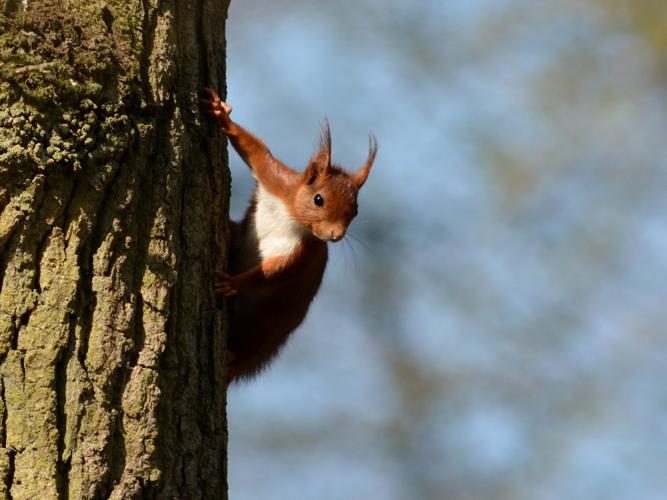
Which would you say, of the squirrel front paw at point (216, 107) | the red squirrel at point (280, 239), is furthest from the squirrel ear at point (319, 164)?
the squirrel front paw at point (216, 107)

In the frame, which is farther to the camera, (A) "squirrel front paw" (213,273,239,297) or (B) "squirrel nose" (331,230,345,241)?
(B) "squirrel nose" (331,230,345,241)

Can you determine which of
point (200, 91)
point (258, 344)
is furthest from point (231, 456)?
point (200, 91)

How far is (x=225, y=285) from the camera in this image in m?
2.67

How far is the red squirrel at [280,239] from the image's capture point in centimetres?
339

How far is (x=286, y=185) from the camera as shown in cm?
357

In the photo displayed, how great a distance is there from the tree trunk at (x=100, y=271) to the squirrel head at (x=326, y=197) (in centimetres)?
119

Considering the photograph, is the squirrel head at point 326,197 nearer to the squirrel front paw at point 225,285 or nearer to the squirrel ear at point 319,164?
the squirrel ear at point 319,164

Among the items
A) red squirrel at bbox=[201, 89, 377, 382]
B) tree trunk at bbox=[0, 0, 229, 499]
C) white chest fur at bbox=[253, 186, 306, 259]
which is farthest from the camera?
white chest fur at bbox=[253, 186, 306, 259]

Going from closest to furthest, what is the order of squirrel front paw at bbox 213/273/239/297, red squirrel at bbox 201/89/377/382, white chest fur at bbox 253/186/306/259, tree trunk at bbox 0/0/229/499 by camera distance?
tree trunk at bbox 0/0/229/499
squirrel front paw at bbox 213/273/239/297
red squirrel at bbox 201/89/377/382
white chest fur at bbox 253/186/306/259

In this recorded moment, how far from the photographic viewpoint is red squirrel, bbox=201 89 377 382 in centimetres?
339

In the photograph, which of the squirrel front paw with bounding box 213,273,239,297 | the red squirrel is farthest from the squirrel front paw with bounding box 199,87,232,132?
the red squirrel

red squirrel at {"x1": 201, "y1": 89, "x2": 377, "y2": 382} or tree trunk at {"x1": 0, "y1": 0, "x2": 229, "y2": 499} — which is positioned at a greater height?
red squirrel at {"x1": 201, "y1": 89, "x2": 377, "y2": 382}

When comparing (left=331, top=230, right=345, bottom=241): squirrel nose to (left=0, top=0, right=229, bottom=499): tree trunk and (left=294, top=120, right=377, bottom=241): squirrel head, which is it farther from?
(left=0, top=0, right=229, bottom=499): tree trunk

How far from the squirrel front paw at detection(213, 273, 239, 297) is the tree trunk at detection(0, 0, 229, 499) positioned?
0.49 ft
